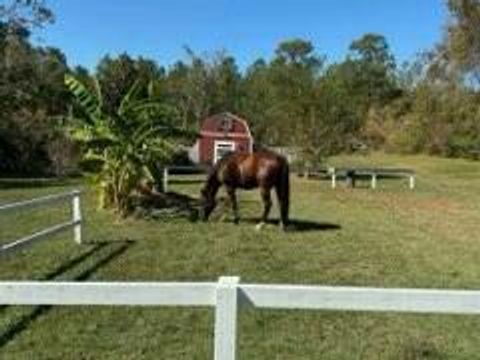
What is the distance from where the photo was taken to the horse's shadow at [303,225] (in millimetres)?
21013

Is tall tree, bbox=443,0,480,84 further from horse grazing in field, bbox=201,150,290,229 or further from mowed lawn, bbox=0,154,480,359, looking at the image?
horse grazing in field, bbox=201,150,290,229

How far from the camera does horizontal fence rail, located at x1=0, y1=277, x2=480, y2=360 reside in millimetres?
5172

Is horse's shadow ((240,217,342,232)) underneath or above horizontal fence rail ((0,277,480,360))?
underneath

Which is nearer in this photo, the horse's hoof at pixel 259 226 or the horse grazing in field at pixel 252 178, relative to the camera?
the horse's hoof at pixel 259 226

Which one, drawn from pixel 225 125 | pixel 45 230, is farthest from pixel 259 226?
pixel 225 125

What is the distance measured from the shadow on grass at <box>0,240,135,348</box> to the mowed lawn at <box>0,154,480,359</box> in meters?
0.02

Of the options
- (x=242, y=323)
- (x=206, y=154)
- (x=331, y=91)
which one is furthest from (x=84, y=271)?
(x=206, y=154)

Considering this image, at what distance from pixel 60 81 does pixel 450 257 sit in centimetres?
7118

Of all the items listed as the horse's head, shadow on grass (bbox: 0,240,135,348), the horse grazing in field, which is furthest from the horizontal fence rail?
the horse's head

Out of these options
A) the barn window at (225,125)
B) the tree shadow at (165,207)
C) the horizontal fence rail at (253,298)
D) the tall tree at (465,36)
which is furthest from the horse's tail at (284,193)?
the barn window at (225,125)

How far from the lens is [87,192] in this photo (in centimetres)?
3175

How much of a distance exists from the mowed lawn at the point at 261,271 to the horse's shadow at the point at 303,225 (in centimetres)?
5

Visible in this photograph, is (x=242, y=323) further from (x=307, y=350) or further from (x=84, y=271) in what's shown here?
(x=84, y=271)

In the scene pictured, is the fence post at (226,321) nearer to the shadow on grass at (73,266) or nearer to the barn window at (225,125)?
the shadow on grass at (73,266)
